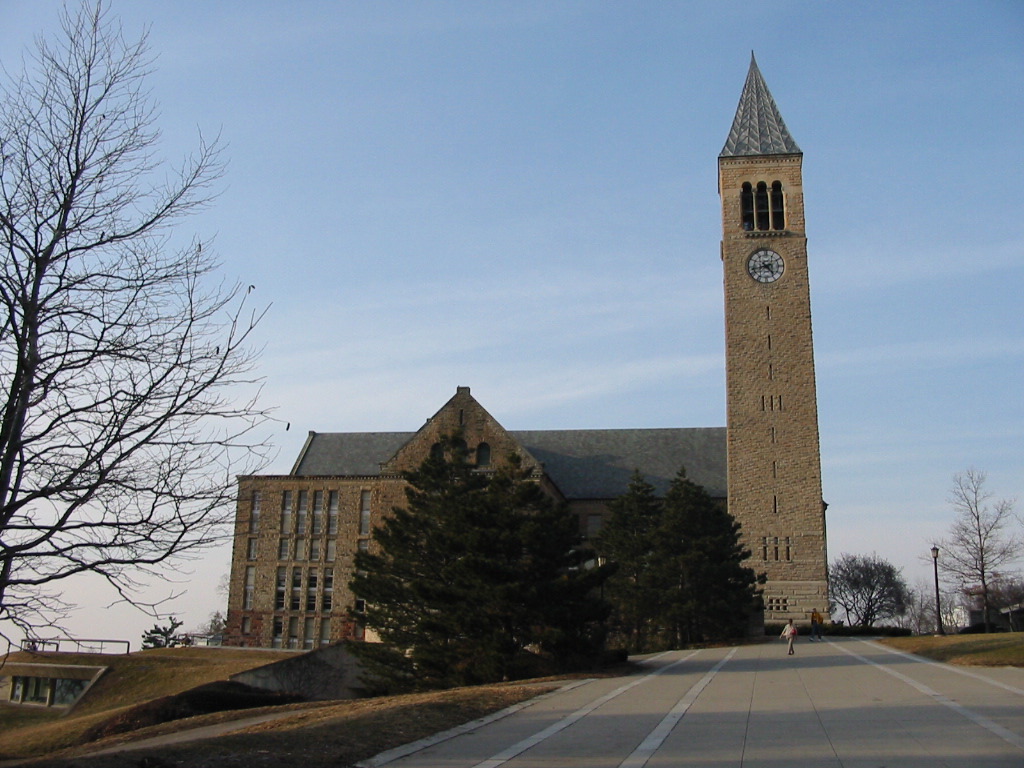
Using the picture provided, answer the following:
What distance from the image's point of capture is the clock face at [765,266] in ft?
205

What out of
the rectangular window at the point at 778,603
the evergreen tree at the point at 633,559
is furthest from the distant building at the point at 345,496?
the rectangular window at the point at 778,603

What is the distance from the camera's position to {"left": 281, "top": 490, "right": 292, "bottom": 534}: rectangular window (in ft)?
208

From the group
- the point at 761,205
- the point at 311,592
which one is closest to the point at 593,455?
the point at 761,205

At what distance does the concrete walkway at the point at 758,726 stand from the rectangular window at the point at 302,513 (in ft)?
147

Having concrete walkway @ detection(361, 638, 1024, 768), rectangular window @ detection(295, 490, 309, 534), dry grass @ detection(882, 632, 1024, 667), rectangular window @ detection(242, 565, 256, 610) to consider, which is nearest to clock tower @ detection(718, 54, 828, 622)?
dry grass @ detection(882, 632, 1024, 667)

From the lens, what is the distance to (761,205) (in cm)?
6506

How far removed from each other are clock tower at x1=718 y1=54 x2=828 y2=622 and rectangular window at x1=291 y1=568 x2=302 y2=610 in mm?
27984

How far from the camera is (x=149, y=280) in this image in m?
11.4

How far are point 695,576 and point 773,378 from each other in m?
22.6

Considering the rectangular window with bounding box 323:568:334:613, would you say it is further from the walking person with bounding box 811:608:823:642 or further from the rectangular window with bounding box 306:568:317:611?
the walking person with bounding box 811:608:823:642

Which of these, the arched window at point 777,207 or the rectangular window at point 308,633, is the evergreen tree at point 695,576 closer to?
the arched window at point 777,207

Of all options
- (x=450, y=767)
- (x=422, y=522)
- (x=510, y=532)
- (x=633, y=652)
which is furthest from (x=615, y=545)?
(x=450, y=767)

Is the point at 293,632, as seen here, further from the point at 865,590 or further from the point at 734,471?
the point at 865,590

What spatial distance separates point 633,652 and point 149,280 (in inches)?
1240
